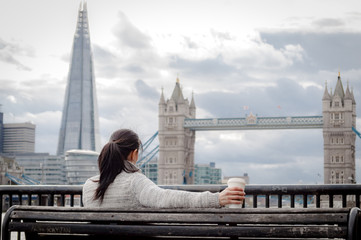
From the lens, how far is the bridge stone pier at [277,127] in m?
73.4

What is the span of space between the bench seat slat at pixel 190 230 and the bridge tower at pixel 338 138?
7352cm

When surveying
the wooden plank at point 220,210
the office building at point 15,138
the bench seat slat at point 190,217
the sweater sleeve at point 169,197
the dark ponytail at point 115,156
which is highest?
the office building at point 15,138

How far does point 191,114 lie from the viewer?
8706 centimetres

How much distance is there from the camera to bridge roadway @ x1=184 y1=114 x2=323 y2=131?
235 feet

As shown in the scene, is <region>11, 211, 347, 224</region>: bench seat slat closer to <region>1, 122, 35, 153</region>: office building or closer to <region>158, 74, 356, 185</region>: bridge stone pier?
<region>158, 74, 356, 185</region>: bridge stone pier

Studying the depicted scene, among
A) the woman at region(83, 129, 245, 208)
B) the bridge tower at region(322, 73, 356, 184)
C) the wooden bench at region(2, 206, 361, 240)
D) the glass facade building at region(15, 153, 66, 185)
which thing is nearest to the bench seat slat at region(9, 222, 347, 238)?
the wooden bench at region(2, 206, 361, 240)

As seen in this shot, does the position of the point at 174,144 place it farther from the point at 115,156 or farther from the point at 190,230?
the point at 190,230

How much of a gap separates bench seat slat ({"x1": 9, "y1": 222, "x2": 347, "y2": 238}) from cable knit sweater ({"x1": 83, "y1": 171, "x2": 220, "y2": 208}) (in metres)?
0.10

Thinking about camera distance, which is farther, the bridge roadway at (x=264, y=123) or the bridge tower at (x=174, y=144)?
the bridge tower at (x=174, y=144)

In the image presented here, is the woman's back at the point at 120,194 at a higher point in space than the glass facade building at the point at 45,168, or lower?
lower

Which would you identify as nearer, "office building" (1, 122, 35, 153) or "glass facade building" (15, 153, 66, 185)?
"glass facade building" (15, 153, 66, 185)

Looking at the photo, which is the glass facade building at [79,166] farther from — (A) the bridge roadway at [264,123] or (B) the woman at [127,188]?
(B) the woman at [127,188]

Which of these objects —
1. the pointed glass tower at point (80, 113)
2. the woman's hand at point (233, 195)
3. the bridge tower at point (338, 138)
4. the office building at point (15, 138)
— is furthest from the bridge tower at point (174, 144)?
the woman's hand at point (233, 195)

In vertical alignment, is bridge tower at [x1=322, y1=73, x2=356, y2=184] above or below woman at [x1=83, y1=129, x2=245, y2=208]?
above
